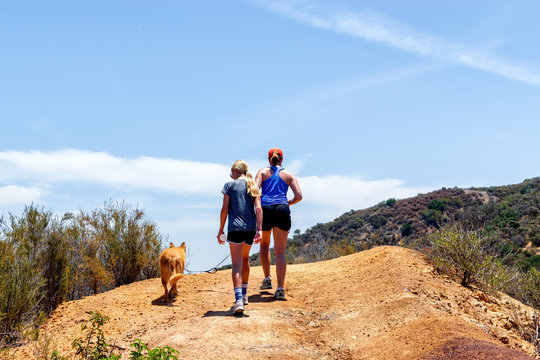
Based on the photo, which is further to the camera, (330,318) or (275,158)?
(275,158)

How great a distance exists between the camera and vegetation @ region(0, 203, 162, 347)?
788 centimetres

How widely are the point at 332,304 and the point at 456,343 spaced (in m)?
2.68

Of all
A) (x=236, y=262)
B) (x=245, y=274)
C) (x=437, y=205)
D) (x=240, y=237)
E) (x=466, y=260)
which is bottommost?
(x=466, y=260)

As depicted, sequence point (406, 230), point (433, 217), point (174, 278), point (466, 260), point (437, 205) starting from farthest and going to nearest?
point (437, 205) < point (433, 217) < point (406, 230) < point (466, 260) < point (174, 278)

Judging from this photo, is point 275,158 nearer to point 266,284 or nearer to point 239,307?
point 266,284

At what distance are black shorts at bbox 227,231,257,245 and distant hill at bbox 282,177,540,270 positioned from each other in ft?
52.2

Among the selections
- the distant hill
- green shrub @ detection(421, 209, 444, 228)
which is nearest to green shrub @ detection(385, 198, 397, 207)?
the distant hill

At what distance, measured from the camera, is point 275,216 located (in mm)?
7777

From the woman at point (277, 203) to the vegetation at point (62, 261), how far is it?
3.83 metres

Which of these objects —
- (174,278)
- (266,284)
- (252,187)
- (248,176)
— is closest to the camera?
(252,187)

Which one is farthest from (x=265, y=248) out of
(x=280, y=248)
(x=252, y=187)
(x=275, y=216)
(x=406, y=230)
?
(x=406, y=230)

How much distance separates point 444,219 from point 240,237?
3080 centimetres

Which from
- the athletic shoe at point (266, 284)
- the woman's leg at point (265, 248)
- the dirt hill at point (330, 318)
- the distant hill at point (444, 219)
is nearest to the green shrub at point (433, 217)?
the distant hill at point (444, 219)

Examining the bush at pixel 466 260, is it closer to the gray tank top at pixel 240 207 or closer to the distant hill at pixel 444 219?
the gray tank top at pixel 240 207
